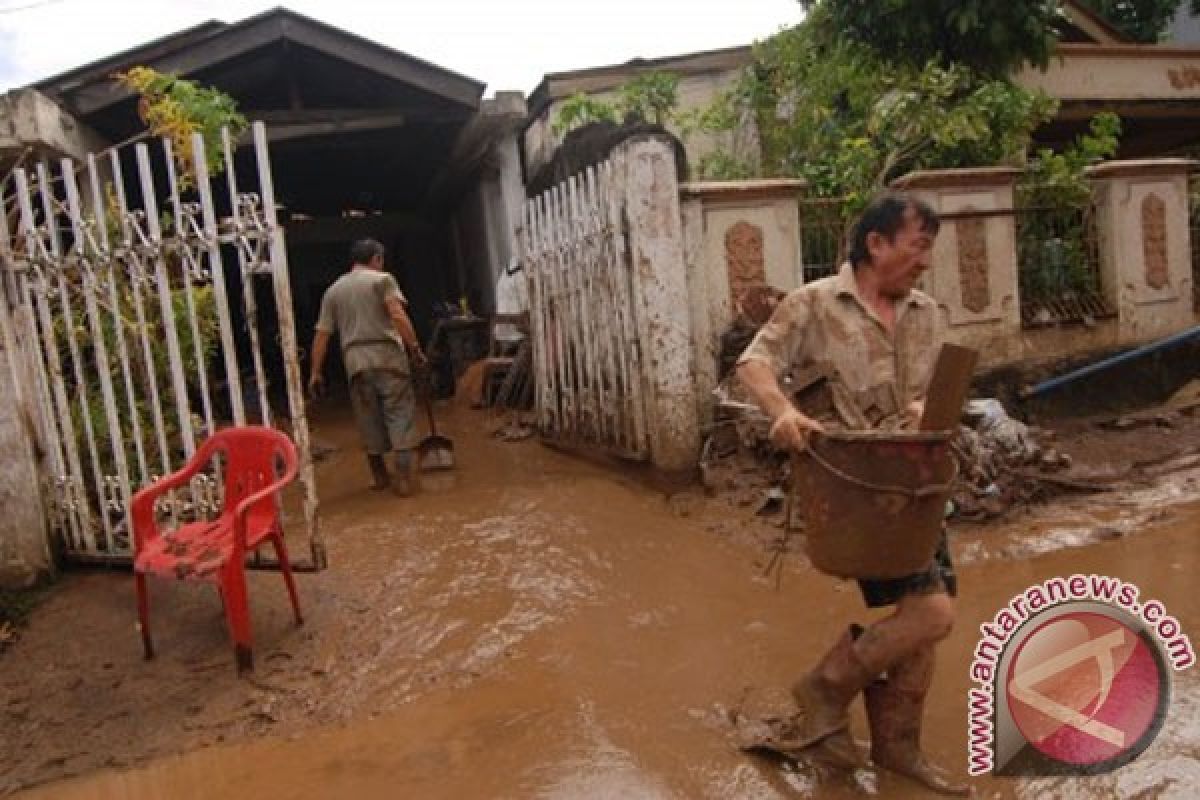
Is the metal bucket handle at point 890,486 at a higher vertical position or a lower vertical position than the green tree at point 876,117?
lower

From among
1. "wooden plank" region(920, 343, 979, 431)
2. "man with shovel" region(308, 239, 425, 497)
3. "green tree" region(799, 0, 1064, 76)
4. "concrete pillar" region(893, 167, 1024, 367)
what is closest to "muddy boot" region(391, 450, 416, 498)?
"man with shovel" region(308, 239, 425, 497)

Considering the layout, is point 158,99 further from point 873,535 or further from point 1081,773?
point 1081,773

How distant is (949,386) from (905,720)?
1029 mm

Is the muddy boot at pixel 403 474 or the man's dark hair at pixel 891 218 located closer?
the man's dark hair at pixel 891 218

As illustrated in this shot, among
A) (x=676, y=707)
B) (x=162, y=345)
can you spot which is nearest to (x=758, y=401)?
(x=676, y=707)

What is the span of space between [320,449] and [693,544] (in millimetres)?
4223

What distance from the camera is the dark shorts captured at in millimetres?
2648

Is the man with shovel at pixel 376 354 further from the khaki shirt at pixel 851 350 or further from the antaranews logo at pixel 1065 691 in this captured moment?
the antaranews logo at pixel 1065 691

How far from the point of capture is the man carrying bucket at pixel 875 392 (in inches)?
104

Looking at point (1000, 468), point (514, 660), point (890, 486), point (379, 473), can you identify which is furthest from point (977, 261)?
point (890, 486)

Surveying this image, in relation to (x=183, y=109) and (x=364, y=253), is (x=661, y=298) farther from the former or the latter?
(x=183, y=109)

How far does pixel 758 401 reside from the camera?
8.89ft

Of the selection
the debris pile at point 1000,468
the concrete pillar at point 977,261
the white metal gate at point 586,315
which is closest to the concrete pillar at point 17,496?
the white metal gate at point 586,315

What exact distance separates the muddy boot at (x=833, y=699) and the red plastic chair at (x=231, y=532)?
2.18 m
